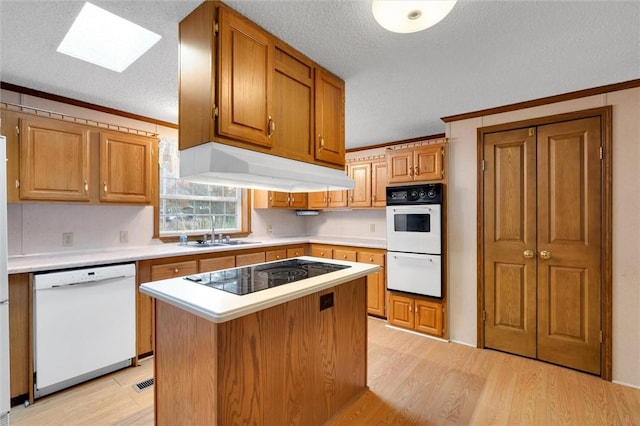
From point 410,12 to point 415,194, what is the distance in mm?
2178

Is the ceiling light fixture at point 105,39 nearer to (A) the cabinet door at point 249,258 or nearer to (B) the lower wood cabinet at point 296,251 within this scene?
(A) the cabinet door at point 249,258

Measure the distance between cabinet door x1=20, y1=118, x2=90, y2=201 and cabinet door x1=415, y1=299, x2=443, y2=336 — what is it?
11.3 feet

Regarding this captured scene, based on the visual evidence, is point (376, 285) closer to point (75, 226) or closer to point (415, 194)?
point (415, 194)

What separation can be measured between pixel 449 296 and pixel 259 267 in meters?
2.13

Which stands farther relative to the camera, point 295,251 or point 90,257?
point 295,251

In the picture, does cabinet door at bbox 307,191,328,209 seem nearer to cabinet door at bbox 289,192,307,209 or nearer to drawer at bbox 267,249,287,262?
cabinet door at bbox 289,192,307,209

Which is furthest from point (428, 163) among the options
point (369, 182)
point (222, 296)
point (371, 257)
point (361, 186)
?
point (222, 296)

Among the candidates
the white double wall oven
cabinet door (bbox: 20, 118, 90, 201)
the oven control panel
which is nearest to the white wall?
the oven control panel

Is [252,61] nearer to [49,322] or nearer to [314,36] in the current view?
[314,36]

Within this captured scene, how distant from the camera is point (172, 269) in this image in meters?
2.84

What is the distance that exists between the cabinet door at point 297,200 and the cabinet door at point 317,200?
2.8 inches

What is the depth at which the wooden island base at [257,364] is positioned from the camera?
1.38 metres

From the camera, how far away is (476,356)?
113 inches

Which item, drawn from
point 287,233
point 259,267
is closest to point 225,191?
point 287,233
